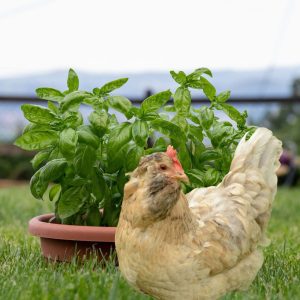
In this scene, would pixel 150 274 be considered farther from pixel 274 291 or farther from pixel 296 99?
pixel 296 99

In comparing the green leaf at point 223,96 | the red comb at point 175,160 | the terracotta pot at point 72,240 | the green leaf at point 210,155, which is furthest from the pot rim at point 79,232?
the green leaf at point 223,96

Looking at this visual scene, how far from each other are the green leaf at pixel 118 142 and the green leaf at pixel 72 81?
33 centimetres

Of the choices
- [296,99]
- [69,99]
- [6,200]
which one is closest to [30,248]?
[69,99]

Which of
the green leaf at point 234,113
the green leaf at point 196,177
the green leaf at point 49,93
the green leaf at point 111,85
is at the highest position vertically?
the green leaf at point 111,85

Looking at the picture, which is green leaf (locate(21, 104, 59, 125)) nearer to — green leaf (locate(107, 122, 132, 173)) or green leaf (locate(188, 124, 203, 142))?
green leaf (locate(107, 122, 132, 173))

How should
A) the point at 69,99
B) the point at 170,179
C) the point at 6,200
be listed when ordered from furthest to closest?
the point at 6,200 → the point at 69,99 → the point at 170,179

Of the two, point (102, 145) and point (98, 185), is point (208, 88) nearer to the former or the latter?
point (102, 145)

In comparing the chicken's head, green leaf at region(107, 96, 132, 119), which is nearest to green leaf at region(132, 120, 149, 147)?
green leaf at region(107, 96, 132, 119)

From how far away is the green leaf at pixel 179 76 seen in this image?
8.88ft

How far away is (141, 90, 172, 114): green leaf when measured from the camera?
8.69 feet

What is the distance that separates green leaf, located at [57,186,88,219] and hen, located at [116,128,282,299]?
24.3 inches

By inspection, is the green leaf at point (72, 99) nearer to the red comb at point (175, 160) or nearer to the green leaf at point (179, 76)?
the green leaf at point (179, 76)

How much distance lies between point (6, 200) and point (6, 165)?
511cm

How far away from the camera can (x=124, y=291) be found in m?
2.20
